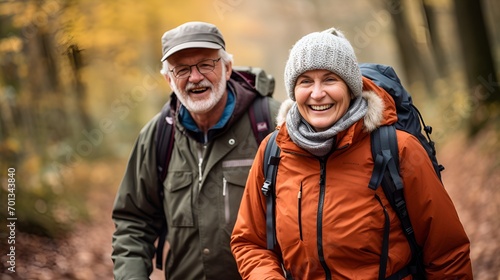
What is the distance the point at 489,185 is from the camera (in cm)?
875

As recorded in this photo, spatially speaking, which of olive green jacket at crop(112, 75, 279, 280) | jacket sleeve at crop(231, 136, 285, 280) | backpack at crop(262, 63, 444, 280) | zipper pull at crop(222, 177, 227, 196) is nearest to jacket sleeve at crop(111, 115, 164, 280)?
olive green jacket at crop(112, 75, 279, 280)

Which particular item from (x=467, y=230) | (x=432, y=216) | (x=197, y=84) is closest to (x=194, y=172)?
(x=197, y=84)

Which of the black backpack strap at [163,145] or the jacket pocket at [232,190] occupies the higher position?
the black backpack strap at [163,145]

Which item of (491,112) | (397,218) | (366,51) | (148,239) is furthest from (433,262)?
(366,51)

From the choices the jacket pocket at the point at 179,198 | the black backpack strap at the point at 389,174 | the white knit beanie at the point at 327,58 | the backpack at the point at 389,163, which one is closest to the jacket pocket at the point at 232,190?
the jacket pocket at the point at 179,198

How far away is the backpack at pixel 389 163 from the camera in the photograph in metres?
2.89

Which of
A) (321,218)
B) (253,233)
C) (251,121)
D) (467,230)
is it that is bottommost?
(467,230)

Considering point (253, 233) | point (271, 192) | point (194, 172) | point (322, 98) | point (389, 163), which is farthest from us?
point (194, 172)

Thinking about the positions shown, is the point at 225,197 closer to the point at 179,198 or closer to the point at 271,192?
the point at 179,198

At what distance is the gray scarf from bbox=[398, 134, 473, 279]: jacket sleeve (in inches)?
10.5

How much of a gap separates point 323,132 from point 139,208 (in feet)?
6.00

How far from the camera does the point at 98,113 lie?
1869cm

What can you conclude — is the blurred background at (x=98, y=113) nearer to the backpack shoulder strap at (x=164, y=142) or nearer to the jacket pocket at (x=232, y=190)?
the backpack shoulder strap at (x=164, y=142)

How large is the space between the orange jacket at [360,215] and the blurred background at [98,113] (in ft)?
12.7
